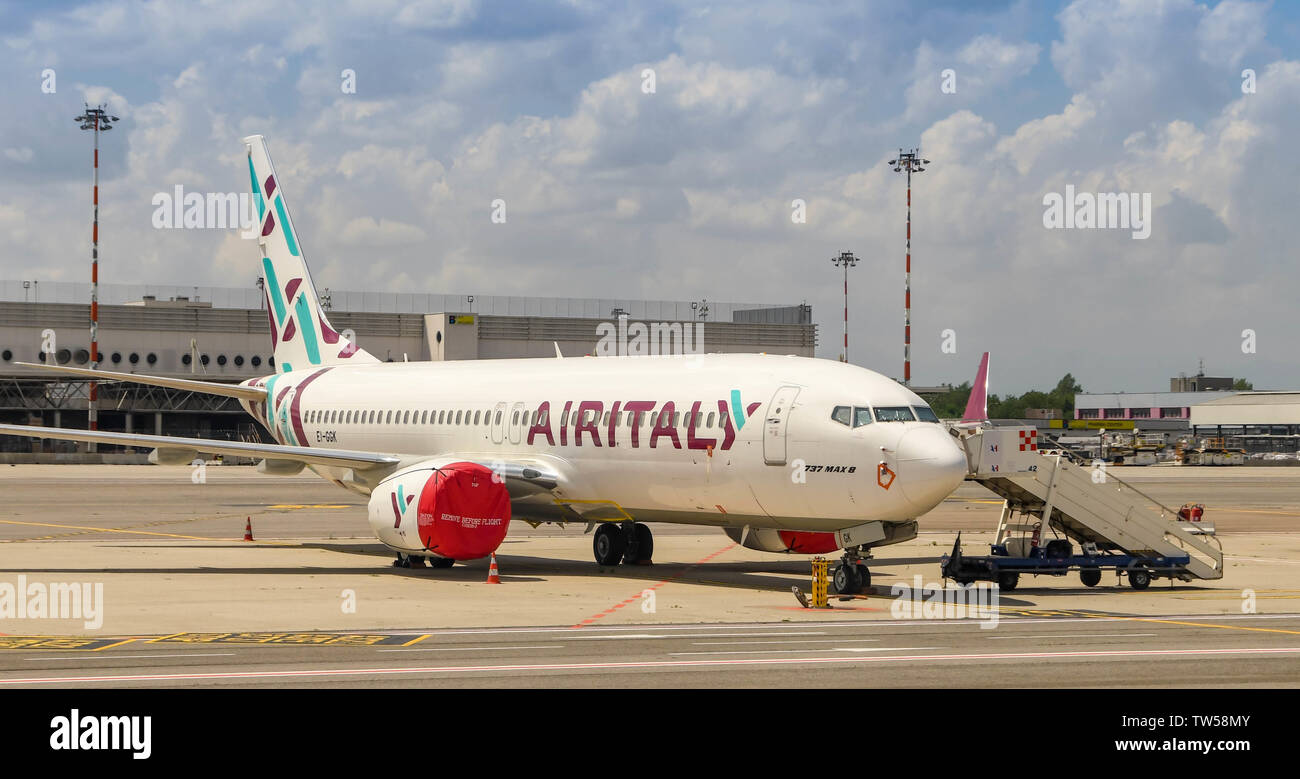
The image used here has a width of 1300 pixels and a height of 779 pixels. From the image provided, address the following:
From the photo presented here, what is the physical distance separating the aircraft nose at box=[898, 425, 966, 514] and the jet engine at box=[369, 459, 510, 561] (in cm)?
887

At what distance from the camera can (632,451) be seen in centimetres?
2956

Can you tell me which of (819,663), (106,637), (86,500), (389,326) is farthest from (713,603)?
(389,326)

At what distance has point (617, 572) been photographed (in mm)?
31625

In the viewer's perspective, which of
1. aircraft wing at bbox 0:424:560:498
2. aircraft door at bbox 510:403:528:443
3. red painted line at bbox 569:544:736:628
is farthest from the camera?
aircraft door at bbox 510:403:528:443

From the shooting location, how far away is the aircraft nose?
24.3m

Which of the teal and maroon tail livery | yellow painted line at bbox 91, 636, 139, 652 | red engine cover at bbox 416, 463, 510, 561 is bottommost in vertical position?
yellow painted line at bbox 91, 636, 139, 652

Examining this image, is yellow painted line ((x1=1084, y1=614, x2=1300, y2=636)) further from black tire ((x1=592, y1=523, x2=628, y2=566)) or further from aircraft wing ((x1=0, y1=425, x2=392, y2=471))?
aircraft wing ((x1=0, y1=425, x2=392, y2=471))

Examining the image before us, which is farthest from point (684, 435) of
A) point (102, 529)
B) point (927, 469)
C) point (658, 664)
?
point (102, 529)

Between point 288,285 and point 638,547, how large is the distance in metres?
15.7

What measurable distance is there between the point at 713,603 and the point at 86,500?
39.4 metres

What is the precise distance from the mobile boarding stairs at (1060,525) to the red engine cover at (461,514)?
9248mm

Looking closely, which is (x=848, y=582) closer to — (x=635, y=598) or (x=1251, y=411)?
(x=635, y=598)

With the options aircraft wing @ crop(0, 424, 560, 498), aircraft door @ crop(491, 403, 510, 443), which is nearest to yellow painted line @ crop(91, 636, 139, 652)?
aircraft wing @ crop(0, 424, 560, 498)
